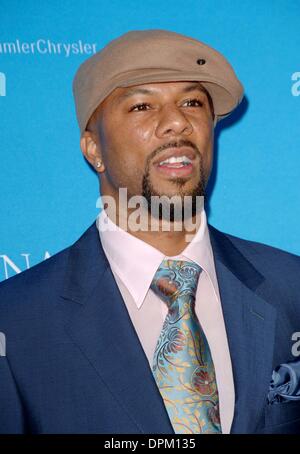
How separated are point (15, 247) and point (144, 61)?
84 cm

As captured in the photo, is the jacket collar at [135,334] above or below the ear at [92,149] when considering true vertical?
below

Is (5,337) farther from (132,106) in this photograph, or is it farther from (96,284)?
(132,106)

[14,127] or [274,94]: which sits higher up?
[274,94]

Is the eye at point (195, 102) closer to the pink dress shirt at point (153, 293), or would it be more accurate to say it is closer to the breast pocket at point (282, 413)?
the pink dress shirt at point (153, 293)

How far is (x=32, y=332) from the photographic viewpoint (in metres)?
1.50

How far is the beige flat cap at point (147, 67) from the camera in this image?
1.51 meters

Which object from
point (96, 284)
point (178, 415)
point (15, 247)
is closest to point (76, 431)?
point (178, 415)

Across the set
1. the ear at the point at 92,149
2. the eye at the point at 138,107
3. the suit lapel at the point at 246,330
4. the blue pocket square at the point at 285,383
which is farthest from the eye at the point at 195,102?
the blue pocket square at the point at 285,383

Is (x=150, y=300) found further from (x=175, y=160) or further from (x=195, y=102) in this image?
(x=195, y=102)

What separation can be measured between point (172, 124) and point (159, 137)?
0.05 metres

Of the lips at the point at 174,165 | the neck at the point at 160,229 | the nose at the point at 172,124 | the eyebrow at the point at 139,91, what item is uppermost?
the eyebrow at the point at 139,91

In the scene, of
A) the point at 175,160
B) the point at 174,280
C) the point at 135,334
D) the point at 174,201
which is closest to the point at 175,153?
the point at 175,160

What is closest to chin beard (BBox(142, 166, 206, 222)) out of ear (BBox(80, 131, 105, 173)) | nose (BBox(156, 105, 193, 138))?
nose (BBox(156, 105, 193, 138))

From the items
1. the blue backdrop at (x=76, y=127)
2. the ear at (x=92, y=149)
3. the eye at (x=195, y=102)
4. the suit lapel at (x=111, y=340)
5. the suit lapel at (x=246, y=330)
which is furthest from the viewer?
the blue backdrop at (x=76, y=127)
